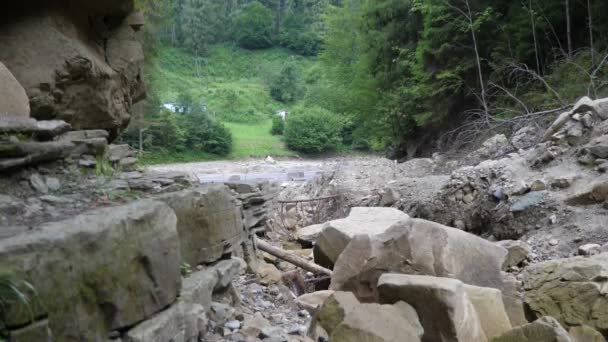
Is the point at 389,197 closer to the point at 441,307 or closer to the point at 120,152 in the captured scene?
the point at 441,307

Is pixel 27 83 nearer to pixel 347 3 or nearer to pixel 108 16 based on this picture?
pixel 108 16

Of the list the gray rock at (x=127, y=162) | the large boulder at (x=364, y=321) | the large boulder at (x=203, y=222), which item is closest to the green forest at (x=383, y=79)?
the gray rock at (x=127, y=162)

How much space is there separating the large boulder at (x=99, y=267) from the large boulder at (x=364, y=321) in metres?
1.23

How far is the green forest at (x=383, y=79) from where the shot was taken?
36.7 ft

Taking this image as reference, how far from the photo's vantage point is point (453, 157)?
38.3 feet

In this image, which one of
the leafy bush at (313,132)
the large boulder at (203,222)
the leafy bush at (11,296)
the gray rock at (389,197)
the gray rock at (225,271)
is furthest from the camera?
the leafy bush at (313,132)

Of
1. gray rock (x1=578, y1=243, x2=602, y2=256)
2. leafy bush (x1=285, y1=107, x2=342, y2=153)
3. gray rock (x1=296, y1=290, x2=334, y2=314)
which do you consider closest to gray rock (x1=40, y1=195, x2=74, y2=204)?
gray rock (x1=296, y1=290, x2=334, y2=314)

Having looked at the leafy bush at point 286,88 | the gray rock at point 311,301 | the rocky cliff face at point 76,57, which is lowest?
the gray rock at point 311,301

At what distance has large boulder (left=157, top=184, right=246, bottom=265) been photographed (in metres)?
3.75

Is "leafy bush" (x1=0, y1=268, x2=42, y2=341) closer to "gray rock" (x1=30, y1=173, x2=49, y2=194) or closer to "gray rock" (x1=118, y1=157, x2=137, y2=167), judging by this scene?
"gray rock" (x1=30, y1=173, x2=49, y2=194)

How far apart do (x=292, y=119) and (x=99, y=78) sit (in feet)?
74.8

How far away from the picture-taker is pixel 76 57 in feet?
18.7

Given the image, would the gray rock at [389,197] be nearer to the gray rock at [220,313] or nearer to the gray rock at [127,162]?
the gray rock at [127,162]

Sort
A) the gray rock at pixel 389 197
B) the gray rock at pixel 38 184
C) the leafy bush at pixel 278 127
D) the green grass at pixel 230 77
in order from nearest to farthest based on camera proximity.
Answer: the gray rock at pixel 38 184 < the gray rock at pixel 389 197 < the leafy bush at pixel 278 127 < the green grass at pixel 230 77
